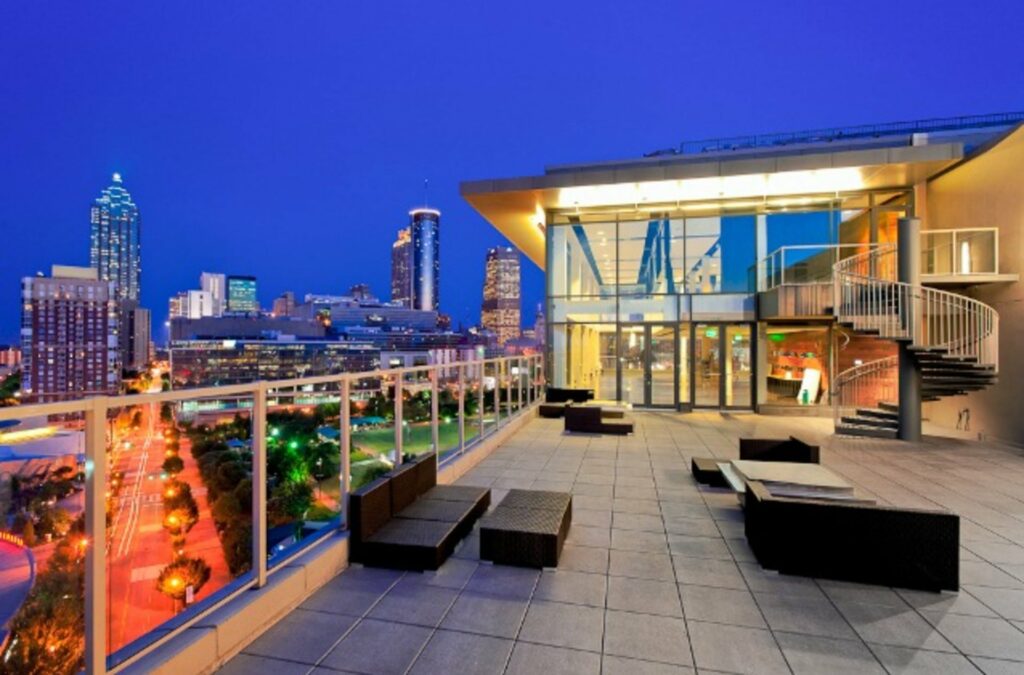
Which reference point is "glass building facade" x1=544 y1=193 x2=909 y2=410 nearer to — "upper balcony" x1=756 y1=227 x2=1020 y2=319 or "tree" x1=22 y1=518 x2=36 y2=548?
"upper balcony" x1=756 y1=227 x2=1020 y2=319

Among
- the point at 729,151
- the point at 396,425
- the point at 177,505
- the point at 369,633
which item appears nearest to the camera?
the point at 369,633

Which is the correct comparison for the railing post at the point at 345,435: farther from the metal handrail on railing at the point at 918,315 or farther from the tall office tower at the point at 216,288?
the tall office tower at the point at 216,288

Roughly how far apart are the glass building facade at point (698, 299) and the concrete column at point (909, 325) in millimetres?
2637

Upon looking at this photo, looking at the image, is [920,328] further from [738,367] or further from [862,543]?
[862,543]

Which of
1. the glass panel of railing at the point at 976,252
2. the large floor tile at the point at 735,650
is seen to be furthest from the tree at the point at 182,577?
the glass panel of railing at the point at 976,252

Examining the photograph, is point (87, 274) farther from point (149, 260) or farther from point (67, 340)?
point (149, 260)

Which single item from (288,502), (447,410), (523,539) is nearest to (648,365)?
(447,410)

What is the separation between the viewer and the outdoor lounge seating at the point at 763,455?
5.88 meters

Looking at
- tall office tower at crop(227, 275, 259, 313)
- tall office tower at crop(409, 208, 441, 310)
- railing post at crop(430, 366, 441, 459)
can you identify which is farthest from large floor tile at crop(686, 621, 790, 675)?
tall office tower at crop(409, 208, 441, 310)

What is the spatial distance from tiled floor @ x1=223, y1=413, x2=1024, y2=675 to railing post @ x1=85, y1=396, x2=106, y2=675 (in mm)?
667

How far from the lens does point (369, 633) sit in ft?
9.25

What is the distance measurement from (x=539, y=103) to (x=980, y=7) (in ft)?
263

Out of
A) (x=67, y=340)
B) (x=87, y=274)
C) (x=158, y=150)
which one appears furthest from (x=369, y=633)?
(x=158, y=150)

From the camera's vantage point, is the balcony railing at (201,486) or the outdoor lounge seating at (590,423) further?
the outdoor lounge seating at (590,423)
